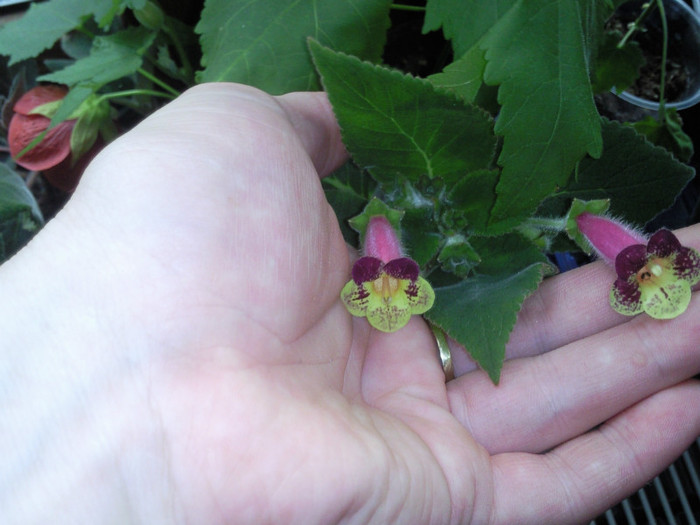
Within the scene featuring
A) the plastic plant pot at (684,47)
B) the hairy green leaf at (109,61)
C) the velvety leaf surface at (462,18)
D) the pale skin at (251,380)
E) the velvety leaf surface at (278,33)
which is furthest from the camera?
the plastic plant pot at (684,47)

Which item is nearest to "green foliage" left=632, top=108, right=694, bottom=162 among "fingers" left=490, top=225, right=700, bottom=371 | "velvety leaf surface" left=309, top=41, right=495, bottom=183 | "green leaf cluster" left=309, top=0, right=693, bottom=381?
"green leaf cluster" left=309, top=0, right=693, bottom=381

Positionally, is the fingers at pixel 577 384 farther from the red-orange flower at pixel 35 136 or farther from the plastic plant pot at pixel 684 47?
the red-orange flower at pixel 35 136

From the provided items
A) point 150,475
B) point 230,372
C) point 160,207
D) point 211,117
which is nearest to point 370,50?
point 211,117

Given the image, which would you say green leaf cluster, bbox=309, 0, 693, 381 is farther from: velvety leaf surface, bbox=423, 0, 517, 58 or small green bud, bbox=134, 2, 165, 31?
small green bud, bbox=134, 2, 165, 31

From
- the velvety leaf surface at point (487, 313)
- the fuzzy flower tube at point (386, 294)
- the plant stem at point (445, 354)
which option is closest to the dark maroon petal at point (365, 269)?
the fuzzy flower tube at point (386, 294)

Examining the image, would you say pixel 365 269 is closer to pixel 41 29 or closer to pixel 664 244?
pixel 664 244

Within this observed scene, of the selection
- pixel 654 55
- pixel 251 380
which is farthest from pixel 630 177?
pixel 251 380
